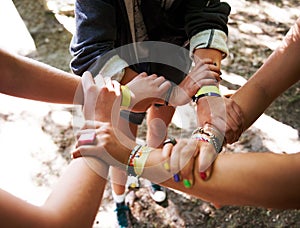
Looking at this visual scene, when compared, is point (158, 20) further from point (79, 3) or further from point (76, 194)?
point (76, 194)

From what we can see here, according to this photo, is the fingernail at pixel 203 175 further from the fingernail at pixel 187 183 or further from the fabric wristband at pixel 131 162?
the fabric wristband at pixel 131 162

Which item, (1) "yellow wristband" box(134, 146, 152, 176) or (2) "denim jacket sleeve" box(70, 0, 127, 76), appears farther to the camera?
(2) "denim jacket sleeve" box(70, 0, 127, 76)

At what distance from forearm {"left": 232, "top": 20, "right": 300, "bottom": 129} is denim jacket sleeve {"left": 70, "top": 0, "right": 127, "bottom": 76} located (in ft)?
1.45

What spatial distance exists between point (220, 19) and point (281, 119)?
4.05 feet

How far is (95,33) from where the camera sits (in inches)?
51.3

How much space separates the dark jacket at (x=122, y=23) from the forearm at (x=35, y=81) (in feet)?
0.37

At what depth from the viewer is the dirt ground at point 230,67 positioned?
195 centimetres

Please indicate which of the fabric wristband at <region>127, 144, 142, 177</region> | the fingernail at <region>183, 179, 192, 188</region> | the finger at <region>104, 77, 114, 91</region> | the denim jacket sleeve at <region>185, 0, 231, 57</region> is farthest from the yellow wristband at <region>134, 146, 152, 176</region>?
the denim jacket sleeve at <region>185, 0, 231, 57</region>

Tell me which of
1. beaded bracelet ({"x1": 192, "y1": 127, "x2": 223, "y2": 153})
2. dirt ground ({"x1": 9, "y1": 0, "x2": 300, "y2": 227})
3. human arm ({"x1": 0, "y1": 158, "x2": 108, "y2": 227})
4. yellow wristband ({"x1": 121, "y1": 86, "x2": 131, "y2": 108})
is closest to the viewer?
human arm ({"x1": 0, "y1": 158, "x2": 108, "y2": 227})

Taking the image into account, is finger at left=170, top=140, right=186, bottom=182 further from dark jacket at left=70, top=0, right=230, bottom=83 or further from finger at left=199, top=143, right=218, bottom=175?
dark jacket at left=70, top=0, right=230, bottom=83

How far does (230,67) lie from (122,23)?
60.4 inches

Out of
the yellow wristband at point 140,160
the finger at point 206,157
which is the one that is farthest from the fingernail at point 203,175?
the yellow wristband at point 140,160

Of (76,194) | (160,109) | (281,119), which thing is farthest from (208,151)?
(281,119)

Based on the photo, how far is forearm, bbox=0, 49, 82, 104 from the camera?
1204mm
